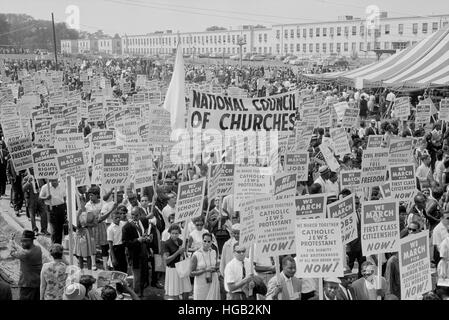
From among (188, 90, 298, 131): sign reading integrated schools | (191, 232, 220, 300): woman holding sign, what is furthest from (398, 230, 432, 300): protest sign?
(188, 90, 298, 131): sign reading integrated schools

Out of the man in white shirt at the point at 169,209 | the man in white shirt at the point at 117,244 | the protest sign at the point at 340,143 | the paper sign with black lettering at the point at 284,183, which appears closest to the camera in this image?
the man in white shirt at the point at 117,244

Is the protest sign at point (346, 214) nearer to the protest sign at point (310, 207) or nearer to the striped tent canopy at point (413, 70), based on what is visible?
the protest sign at point (310, 207)

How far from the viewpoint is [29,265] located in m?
7.34

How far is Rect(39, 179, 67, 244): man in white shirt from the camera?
417 inches

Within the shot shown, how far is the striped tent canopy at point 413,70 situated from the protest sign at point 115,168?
14628 millimetres

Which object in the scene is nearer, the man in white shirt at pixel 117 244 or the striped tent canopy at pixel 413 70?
the man in white shirt at pixel 117 244

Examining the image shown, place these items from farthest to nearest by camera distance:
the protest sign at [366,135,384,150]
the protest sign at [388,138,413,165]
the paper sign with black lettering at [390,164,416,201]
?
the protest sign at [366,135,384,150] → the protest sign at [388,138,413,165] → the paper sign with black lettering at [390,164,416,201]

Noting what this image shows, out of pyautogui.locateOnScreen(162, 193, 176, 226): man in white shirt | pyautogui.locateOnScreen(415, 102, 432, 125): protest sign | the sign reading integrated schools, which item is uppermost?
the sign reading integrated schools

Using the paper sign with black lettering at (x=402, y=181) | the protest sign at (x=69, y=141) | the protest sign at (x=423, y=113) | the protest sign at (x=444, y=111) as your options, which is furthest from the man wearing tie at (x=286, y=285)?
the protest sign at (x=423, y=113)

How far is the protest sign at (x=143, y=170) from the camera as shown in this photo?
10.8 metres

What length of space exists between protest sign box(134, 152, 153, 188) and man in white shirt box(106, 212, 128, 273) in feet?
6.02

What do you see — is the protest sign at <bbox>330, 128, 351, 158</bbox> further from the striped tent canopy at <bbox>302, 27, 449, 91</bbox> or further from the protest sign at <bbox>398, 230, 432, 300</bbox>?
the striped tent canopy at <bbox>302, 27, 449, 91</bbox>

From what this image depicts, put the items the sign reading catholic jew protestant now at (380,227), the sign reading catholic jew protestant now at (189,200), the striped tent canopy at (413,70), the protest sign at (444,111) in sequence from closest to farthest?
the sign reading catholic jew protestant now at (380,227), the sign reading catholic jew protestant now at (189,200), the protest sign at (444,111), the striped tent canopy at (413,70)

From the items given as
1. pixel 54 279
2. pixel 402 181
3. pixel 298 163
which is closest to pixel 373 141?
pixel 298 163
